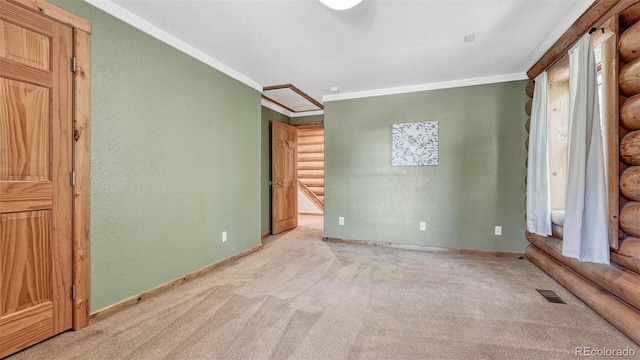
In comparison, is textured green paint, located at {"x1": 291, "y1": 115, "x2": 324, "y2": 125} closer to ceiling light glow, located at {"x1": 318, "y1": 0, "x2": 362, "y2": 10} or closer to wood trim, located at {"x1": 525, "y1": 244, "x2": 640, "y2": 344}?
ceiling light glow, located at {"x1": 318, "y1": 0, "x2": 362, "y2": 10}

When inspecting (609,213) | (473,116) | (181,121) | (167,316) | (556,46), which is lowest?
(167,316)

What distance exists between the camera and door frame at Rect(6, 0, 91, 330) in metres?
1.88

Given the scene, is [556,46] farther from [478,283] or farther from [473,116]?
[478,283]

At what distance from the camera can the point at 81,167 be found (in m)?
1.91

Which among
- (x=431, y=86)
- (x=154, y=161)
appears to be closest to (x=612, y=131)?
(x=431, y=86)

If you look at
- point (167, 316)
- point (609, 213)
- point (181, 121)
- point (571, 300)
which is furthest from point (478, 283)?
point (181, 121)

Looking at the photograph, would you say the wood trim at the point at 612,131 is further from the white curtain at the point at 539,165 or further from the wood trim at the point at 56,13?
the wood trim at the point at 56,13

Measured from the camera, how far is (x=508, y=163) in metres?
3.58

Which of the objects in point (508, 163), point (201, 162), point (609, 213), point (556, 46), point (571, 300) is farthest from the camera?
point (508, 163)

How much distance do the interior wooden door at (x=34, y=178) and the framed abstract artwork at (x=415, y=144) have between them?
3.64 metres

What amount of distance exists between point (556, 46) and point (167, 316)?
13.8 feet

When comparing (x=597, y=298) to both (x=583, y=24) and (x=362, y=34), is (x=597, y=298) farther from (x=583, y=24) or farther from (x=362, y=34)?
(x=362, y=34)

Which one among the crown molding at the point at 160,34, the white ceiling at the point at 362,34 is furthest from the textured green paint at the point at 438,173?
the crown molding at the point at 160,34

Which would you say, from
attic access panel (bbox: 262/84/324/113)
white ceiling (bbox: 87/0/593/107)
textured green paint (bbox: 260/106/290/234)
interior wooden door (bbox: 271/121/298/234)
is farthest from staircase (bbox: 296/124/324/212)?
white ceiling (bbox: 87/0/593/107)
